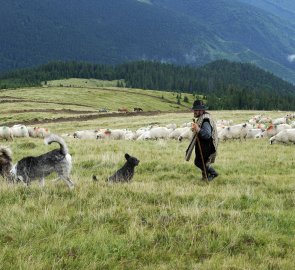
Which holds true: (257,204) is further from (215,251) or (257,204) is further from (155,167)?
(155,167)

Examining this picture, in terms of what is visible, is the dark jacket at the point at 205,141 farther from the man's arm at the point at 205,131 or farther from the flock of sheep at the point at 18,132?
the flock of sheep at the point at 18,132

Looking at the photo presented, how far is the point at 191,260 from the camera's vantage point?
6.32 m

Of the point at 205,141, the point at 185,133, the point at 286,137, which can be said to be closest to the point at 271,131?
the point at 286,137

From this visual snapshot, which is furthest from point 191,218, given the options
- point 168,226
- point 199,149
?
point 199,149

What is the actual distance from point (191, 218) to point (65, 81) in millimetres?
192723

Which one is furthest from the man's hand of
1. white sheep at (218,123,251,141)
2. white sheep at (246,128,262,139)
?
white sheep at (246,128,262,139)

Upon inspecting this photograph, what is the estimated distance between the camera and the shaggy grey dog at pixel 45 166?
34.5 feet

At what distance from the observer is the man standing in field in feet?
39.0

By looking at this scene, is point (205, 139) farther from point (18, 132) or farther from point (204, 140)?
point (18, 132)

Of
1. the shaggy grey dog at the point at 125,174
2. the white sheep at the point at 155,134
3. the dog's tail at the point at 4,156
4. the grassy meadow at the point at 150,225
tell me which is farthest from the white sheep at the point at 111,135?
the grassy meadow at the point at 150,225

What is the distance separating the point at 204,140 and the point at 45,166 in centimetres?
443

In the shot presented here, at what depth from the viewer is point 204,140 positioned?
40.0 ft

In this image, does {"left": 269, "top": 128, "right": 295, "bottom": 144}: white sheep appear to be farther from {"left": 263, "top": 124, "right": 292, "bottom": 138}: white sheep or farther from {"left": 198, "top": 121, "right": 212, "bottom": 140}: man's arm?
{"left": 198, "top": 121, "right": 212, "bottom": 140}: man's arm

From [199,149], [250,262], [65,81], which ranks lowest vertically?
[250,262]
